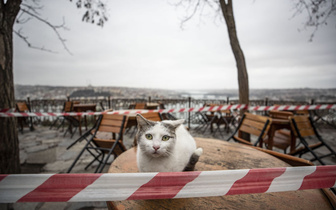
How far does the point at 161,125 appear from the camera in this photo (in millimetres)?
953

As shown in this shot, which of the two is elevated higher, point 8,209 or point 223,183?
point 223,183

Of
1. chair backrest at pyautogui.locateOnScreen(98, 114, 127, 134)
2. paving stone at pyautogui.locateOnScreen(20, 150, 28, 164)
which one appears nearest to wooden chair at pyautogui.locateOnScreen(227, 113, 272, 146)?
chair backrest at pyautogui.locateOnScreen(98, 114, 127, 134)

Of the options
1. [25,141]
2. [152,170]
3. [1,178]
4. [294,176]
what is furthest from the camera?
[25,141]

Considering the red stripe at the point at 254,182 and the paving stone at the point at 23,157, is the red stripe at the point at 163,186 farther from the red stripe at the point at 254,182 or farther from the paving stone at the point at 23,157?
the paving stone at the point at 23,157

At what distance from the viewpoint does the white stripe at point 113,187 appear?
1.89ft

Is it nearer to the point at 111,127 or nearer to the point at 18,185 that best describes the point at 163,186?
the point at 18,185

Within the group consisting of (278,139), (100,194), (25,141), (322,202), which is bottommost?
(25,141)

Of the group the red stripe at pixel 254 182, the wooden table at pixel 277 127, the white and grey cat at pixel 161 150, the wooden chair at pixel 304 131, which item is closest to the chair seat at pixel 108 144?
the white and grey cat at pixel 161 150

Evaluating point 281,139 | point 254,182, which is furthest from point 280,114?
point 254,182

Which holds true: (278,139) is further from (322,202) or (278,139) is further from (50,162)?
(50,162)

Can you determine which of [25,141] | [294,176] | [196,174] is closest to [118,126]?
[196,174]

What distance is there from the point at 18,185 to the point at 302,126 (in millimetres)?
3549

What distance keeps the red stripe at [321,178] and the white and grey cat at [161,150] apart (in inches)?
21.9

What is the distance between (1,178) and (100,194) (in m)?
0.37
